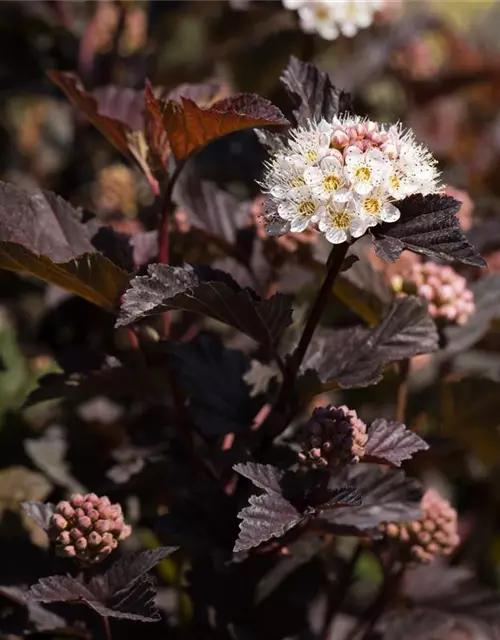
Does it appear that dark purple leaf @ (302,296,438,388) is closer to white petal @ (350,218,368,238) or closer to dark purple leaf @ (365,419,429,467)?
dark purple leaf @ (365,419,429,467)

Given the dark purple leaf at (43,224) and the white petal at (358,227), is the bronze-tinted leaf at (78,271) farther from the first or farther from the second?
the white petal at (358,227)

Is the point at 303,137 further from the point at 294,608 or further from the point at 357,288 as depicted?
the point at 294,608

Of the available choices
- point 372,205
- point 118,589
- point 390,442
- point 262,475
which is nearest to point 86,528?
point 118,589

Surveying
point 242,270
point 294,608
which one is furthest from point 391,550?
point 242,270

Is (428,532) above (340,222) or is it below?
below

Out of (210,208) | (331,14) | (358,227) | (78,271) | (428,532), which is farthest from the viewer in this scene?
(331,14)

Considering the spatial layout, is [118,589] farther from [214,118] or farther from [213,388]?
[214,118]
